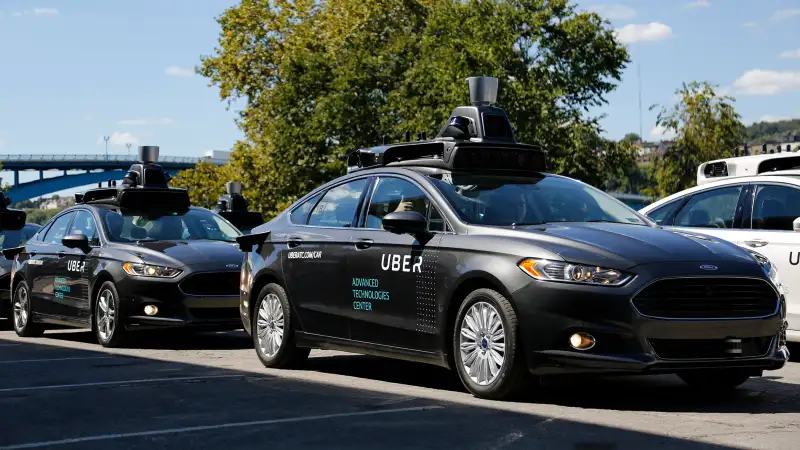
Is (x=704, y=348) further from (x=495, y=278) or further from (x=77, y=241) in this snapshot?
(x=77, y=241)

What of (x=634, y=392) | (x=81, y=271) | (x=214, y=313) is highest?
(x=81, y=271)

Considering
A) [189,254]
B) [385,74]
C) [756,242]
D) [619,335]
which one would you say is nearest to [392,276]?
[619,335]

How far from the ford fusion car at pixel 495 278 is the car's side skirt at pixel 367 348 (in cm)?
2

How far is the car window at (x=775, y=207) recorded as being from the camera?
10133mm

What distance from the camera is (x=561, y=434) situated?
6199mm

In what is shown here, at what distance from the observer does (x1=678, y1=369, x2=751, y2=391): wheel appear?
309 inches

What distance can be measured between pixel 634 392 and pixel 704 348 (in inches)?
42.4

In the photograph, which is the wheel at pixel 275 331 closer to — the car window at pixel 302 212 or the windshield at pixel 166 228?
the car window at pixel 302 212

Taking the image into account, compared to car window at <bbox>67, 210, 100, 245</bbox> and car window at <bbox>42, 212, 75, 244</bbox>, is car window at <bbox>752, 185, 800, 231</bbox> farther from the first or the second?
car window at <bbox>42, 212, 75, 244</bbox>

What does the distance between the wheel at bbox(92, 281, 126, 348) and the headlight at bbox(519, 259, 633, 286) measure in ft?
21.8

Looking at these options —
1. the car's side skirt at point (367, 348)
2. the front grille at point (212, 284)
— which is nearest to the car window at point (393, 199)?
the car's side skirt at point (367, 348)

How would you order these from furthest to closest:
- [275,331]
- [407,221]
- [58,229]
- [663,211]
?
[58,229] < [663,211] < [275,331] < [407,221]

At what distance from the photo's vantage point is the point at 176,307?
12.5 m

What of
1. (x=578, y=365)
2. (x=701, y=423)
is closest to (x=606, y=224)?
(x=578, y=365)
